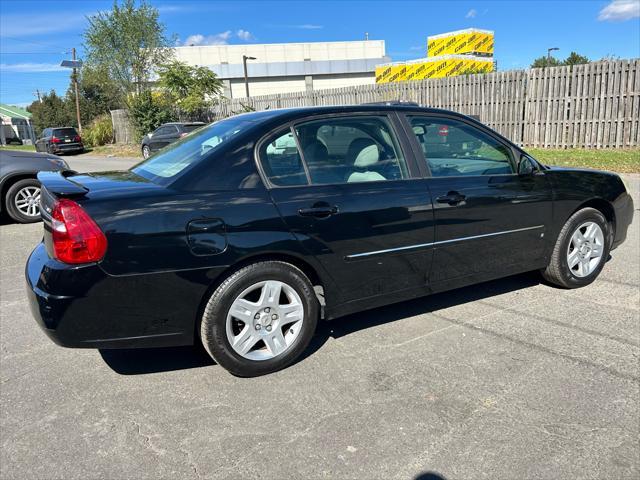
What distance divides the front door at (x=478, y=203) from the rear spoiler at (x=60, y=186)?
2353 millimetres

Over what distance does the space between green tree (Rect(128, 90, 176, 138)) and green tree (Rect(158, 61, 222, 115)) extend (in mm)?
871

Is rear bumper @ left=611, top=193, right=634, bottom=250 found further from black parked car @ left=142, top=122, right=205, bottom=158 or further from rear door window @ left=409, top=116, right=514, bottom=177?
black parked car @ left=142, top=122, right=205, bottom=158

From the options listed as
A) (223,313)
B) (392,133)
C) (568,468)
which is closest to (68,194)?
(223,313)

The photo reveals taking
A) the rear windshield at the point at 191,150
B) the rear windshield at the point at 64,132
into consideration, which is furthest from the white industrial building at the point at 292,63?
the rear windshield at the point at 191,150

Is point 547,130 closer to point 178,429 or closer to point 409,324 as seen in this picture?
point 409,324

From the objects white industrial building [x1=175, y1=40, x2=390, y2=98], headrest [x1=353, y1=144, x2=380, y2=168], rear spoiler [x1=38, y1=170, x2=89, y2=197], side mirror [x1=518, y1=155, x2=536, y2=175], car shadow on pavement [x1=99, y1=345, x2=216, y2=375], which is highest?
white industrial building [x1=175, y1=40, x2=390, y2=98]

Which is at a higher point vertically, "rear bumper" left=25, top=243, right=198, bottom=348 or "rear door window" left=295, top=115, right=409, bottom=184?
"rear door window" left=295, top=115, right=409, bottom=184

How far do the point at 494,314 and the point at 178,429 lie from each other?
2.64 meters

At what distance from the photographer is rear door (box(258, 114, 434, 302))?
3.28 m

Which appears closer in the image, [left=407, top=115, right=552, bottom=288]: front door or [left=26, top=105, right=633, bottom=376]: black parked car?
[left=26, top=105, right=633, bottom=376]: black parked car

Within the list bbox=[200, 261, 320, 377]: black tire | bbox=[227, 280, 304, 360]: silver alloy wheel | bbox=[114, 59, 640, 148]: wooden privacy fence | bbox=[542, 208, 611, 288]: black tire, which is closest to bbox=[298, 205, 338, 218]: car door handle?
bbox=[200, 261, 320, 377]: black tire

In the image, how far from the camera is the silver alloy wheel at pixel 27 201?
331 inches

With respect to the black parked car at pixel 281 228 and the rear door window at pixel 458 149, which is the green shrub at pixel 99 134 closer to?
the black parked car at pixel 281 228

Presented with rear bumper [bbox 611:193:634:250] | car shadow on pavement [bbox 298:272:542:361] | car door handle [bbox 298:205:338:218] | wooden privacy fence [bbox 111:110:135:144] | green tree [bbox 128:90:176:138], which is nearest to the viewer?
car door handle [bbox 298:205:338:218]
